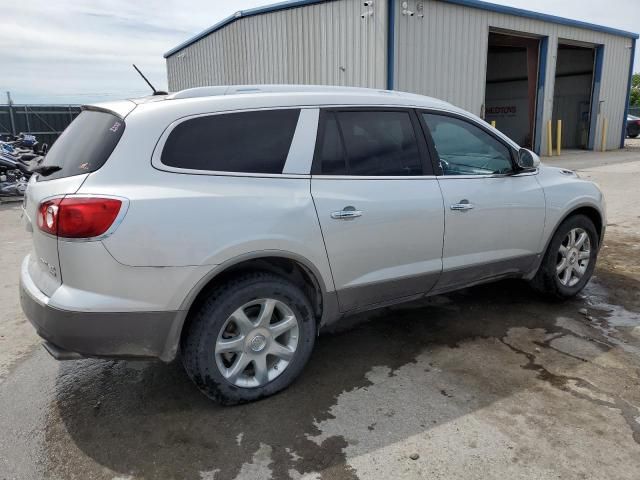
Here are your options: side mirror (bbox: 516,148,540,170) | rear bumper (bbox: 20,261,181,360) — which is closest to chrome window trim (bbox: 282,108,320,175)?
rear bumper (bbox: 20,261,181,360)

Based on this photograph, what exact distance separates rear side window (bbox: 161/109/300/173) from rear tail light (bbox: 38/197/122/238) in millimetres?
378

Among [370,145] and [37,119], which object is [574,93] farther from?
[37,119]

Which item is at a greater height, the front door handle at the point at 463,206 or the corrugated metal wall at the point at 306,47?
the corrugated metal wall at the point at 306,47

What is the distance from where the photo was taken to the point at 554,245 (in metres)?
4.39

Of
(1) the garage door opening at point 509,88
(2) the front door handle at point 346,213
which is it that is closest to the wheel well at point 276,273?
(2) the front door handle at point 346,213

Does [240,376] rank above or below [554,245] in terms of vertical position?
below

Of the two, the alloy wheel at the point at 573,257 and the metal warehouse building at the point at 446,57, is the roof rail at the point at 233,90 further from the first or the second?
the metal warehouse building at the point at 446,57

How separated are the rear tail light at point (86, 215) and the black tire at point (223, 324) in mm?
668

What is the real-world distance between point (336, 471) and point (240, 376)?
806 millimetres

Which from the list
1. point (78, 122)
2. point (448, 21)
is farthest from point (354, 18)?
point (78, 122)

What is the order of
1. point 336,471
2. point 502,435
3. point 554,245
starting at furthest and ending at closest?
point 554,245, point 502,435, point 336,471

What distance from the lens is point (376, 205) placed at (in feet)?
10.6

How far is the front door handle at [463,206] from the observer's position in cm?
361

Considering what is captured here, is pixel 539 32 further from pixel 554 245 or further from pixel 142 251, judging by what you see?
pixel 142 251
